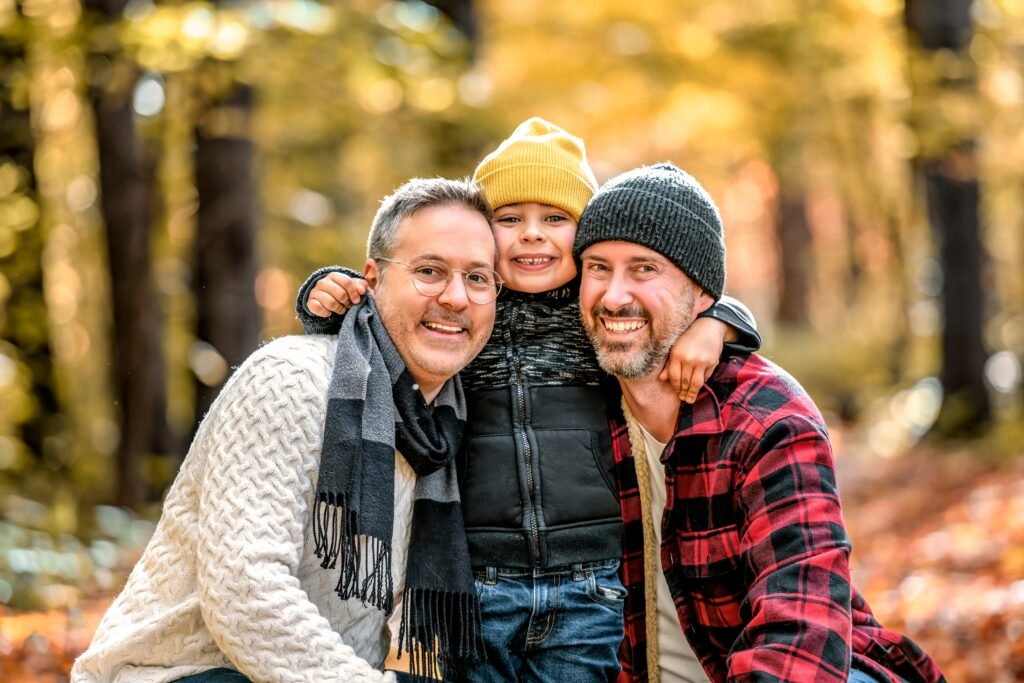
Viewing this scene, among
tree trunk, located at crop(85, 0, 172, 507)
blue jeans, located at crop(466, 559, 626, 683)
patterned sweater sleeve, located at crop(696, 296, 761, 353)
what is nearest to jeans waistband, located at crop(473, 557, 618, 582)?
blue jeans, located at crop(466, 559, 626, 683)

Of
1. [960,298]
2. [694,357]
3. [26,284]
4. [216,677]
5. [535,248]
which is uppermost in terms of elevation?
[960,298]

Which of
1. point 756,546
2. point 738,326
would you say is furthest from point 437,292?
point 756,546

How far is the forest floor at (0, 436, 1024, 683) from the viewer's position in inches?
197

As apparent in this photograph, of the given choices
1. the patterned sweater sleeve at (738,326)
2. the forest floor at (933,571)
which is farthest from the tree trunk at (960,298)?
the patterned sweater sleeve at (738,326)

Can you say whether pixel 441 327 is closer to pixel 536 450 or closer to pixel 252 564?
pixel 536 450

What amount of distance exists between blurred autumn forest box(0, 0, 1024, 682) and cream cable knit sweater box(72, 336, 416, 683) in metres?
2.19

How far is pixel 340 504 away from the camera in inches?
106

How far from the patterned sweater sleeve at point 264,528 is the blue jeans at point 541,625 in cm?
42

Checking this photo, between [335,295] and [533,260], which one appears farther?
[533,260]

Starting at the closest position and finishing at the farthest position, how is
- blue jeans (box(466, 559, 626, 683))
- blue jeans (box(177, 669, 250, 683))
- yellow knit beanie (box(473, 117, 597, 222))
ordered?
blue jeans (box(177, 669, 250, 683))
blue jeans (box(466, 559, 626, 683))
yellow knit beanie (box(473, 117, 597, 222))

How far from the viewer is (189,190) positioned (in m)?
9.80

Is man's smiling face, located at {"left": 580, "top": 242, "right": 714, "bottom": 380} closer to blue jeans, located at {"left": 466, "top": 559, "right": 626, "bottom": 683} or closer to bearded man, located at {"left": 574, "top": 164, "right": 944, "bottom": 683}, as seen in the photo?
bearded man, located at {"left": 574, "top": 164, "right": 944, "bottom": 683}

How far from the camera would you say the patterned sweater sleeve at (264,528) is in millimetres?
2594

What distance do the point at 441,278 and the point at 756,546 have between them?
1164mm
